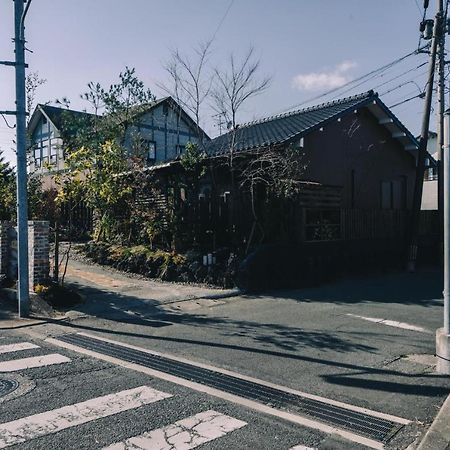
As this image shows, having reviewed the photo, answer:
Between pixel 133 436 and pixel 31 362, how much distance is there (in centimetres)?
249

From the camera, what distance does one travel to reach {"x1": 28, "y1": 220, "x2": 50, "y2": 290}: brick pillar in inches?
364

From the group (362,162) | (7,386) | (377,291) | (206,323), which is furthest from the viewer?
(362,162)

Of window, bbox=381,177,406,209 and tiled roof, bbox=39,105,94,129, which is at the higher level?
tiled roof, bbox=39,105,94,129

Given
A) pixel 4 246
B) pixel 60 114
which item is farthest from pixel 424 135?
pixel 60 114

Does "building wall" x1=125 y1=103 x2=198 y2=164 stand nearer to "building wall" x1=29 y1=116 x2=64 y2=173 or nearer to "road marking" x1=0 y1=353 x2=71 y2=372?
"building wall" x1=29 y1=116 x2=64 y2=173

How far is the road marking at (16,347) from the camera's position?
600 cm

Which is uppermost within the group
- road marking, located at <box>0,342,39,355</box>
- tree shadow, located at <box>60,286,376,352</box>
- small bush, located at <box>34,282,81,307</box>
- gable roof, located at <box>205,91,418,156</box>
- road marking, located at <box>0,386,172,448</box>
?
gable roof, located at <box>205,91,418,156</box>

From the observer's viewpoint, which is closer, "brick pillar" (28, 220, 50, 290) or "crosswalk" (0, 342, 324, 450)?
"crosswalk" (0, 342, 324, 450)

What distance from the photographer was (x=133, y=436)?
3.56 m

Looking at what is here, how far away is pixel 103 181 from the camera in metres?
13.7

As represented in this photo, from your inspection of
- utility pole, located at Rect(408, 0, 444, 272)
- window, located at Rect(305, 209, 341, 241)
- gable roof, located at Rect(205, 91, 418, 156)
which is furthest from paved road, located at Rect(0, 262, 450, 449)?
gable roof, located at Rect(205, 91, 418, 156)

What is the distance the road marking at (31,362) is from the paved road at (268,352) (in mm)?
161

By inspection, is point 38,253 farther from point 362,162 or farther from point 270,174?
point 362,162

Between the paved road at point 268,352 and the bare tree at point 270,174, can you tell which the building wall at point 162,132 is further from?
the paved road at point 268,352
